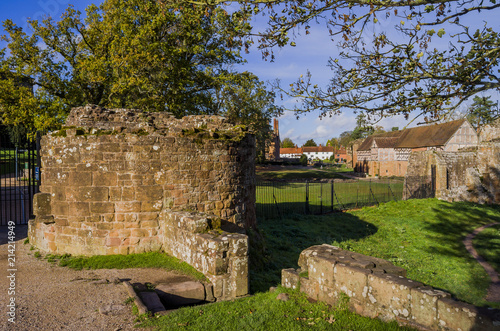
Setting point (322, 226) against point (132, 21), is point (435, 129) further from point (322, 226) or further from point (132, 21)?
point (132, 21)

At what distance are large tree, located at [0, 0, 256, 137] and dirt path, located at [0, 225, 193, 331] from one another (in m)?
12.0

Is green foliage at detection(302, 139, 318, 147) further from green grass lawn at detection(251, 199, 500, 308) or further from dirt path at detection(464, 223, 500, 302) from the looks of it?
dirt path at detection(464, 223, 500, 302)

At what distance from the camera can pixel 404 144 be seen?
46.5 metres

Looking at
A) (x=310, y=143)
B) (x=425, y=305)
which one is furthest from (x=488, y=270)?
(x=310, y=143)

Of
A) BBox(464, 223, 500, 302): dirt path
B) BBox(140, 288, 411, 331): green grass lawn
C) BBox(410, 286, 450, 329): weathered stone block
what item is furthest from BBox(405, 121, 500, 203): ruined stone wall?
BBox(410, 286, 450, 329): weathered stone block

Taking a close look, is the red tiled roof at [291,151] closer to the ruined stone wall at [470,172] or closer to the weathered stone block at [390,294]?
the ruined stone wall at [470,172]

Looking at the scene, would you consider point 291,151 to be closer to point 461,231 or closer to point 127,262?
point 461,231

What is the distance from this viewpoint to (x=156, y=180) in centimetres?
808

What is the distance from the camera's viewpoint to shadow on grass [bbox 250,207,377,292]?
27.9ft

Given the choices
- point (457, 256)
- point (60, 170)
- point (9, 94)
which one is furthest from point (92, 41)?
point (457, 256)

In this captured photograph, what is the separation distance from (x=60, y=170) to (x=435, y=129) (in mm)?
45051

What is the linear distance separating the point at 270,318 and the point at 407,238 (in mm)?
11766

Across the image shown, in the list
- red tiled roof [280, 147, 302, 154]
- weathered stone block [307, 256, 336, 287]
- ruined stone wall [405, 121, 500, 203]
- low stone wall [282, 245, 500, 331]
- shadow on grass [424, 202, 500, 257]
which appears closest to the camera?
low stone wall [282, 245, 500, 331]

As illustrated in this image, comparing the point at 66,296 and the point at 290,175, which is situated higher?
the point at 290,175
